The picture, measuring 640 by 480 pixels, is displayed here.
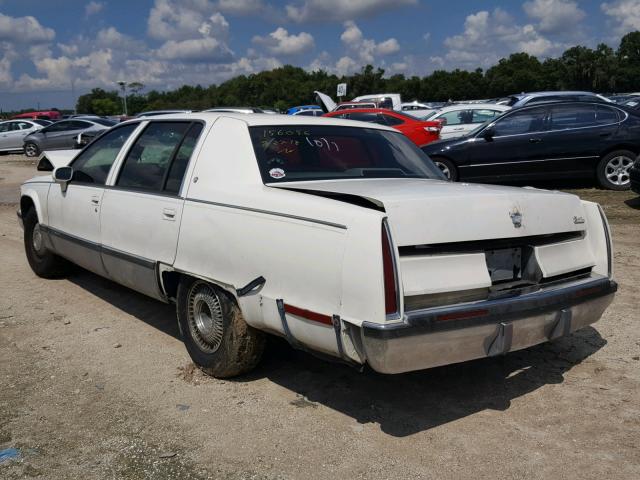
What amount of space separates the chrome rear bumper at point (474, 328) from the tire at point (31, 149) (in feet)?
76.8

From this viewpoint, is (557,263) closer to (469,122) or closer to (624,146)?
(624,146)

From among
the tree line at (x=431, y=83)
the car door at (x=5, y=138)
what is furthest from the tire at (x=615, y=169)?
the tree line at (x=431, y=83)

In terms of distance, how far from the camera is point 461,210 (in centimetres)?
332

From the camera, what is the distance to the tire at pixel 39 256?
251 inches

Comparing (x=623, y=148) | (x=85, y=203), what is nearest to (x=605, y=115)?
(x=623, y=148)

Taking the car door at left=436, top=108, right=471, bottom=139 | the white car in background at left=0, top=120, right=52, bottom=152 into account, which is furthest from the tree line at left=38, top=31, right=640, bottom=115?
the car door at left=436, top=108, right=471, bottom=139

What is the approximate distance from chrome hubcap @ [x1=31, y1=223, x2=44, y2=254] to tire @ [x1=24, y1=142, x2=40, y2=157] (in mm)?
18884

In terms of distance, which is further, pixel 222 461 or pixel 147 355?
pixel 147 355

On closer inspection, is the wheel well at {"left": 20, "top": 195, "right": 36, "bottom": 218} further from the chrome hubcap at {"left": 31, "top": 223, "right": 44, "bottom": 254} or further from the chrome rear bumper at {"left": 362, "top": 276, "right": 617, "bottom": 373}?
the chrome rear bumper at {"left": 362, "top": 276, "right": 617, "bottom": 373}

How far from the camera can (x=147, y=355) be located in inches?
178

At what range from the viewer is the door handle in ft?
13.7

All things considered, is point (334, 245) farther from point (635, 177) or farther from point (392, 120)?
point (392, 120)

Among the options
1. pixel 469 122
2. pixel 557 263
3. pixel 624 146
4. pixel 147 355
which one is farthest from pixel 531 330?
pixel 469 122

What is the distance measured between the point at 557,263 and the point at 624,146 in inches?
319
